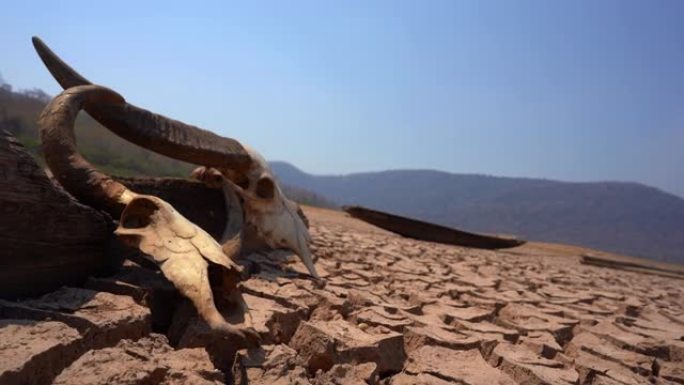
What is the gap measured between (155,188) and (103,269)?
1.09 m

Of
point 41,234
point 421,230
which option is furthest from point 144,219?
point 421,230

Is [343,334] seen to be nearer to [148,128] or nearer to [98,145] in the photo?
[148,128]

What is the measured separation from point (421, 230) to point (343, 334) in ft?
22.7

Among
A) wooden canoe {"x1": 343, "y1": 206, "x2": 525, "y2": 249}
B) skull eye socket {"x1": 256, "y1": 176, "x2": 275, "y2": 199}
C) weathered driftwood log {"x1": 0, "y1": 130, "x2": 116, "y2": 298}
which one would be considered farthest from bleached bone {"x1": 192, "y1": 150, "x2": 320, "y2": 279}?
wooden canoe {"x1": 343, "y1": 206, "x2": 525, "y2": 249}

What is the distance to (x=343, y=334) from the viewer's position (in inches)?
86.6

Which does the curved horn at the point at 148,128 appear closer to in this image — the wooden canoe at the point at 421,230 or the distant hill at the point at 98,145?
the wooden canoe at the point at 421,230

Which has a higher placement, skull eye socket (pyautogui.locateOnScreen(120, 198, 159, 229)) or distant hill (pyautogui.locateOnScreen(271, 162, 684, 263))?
distant hill (pyautogui.locateOnScreen(271, 162, 684, 263))

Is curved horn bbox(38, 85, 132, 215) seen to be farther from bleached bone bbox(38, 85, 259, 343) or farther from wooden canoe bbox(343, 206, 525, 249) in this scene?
wooden canoe bbox(343, 206, 525, 249)

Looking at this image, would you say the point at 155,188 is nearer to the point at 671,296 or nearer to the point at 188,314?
the point at 188,314

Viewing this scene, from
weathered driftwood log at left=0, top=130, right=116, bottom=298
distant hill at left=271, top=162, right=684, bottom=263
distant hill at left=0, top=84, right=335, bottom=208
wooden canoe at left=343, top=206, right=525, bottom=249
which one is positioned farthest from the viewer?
distant hill at left=271, top=162, right=684, bottom=263

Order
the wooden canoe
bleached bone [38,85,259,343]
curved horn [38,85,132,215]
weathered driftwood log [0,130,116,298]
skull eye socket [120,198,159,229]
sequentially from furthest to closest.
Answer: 1. the wooden canoe
2. curved horn [38,85,132,215]
3. skull eye socket [120,198,159,229]
4. bleached bone [38,85,259,343]
5. weathered driftwood log [0,130,116,298]

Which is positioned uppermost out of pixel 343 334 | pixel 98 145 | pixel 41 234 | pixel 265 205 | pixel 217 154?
pixel 98 145

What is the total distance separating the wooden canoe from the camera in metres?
8.96

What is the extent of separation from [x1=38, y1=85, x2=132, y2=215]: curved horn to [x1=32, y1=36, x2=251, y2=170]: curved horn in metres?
0.23
